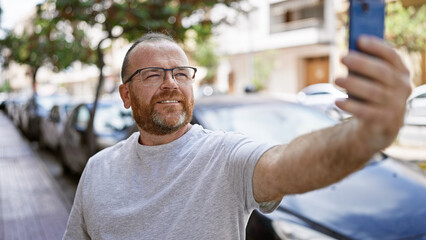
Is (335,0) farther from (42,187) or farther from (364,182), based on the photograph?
(364,182)

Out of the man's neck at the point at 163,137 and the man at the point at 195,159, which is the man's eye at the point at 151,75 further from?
the man's neck at the point at 163,137

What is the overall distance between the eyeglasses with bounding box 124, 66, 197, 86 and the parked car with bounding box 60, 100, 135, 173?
5.19 metres

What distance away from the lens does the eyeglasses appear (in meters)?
1.74

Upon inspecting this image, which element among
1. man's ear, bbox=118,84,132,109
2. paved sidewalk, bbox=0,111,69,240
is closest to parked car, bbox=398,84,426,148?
paved sidewalk, bbox=0,111,69,240

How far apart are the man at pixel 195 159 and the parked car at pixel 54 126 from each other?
9.08 metres

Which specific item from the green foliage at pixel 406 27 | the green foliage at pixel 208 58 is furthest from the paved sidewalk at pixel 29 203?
the green foliage at pixel 208 58

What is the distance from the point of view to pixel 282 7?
1167 inches

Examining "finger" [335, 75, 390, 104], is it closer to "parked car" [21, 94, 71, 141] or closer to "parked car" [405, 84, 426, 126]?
"parked car" [405, 84, 426, 126]

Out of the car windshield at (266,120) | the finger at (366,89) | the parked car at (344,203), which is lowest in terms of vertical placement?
the parked car at (344,203)

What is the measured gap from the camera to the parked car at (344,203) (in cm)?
293

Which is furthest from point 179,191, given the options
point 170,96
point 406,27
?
point 406,27

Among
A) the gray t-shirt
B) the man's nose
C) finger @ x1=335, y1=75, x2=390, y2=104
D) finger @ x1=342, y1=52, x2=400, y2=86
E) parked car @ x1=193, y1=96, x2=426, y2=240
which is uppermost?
finger @ x1=342, y1=52, x2=400, y2=86

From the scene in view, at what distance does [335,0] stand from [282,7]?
3518 millimetres

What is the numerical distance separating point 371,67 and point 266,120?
11.8 feet
